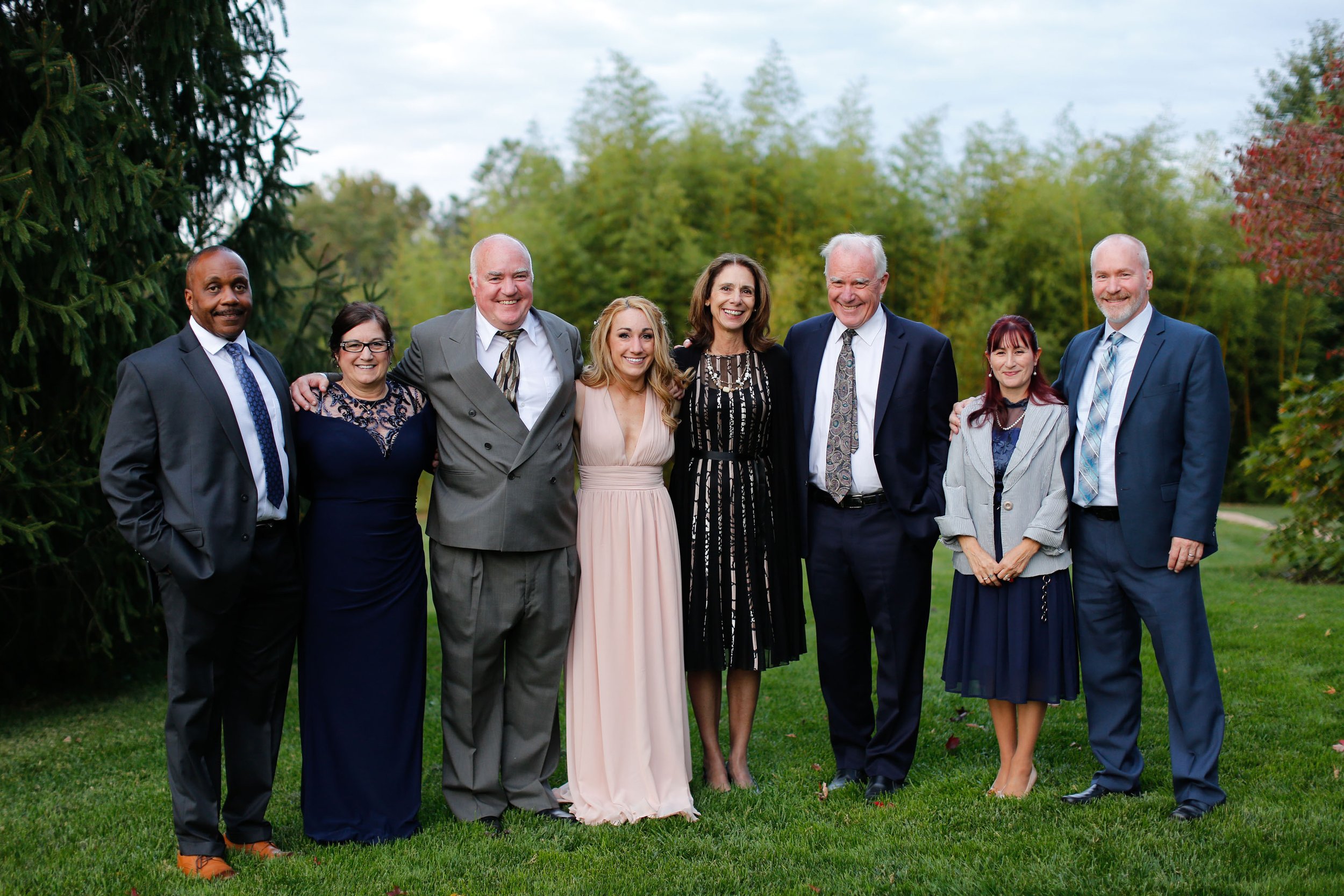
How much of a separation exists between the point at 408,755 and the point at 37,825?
146cm

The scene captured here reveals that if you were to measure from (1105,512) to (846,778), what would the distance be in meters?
1.43

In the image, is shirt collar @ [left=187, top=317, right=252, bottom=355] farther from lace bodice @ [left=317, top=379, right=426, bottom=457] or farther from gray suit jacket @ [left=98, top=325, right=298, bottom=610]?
lace bodice @ [left=317, top=379, right=426, bottom=457]

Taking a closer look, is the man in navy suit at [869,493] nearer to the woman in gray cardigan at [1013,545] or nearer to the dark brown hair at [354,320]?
the woman in gray cardigan at [1013,545]

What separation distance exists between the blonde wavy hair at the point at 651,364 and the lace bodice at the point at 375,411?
681mm

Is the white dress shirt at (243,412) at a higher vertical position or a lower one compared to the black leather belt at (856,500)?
higher

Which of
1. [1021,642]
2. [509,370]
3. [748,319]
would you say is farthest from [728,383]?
[1021,642]

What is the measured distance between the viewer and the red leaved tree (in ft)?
23.8

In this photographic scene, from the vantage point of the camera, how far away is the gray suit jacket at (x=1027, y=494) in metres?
3.66

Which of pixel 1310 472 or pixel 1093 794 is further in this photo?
pixel 1310 472

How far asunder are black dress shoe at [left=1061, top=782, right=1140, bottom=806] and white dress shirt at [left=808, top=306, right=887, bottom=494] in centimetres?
128

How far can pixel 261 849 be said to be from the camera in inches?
137

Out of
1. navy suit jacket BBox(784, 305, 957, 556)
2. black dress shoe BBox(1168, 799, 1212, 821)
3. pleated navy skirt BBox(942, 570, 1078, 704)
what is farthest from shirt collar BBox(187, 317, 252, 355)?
black dress shoe BBox(1168, 799, 1212, 821)

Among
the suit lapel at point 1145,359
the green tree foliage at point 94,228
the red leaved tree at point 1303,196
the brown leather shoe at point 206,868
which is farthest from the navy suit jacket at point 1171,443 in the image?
the red leaved tree at point 1303,196

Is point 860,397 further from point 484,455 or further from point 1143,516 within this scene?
point 484,455
